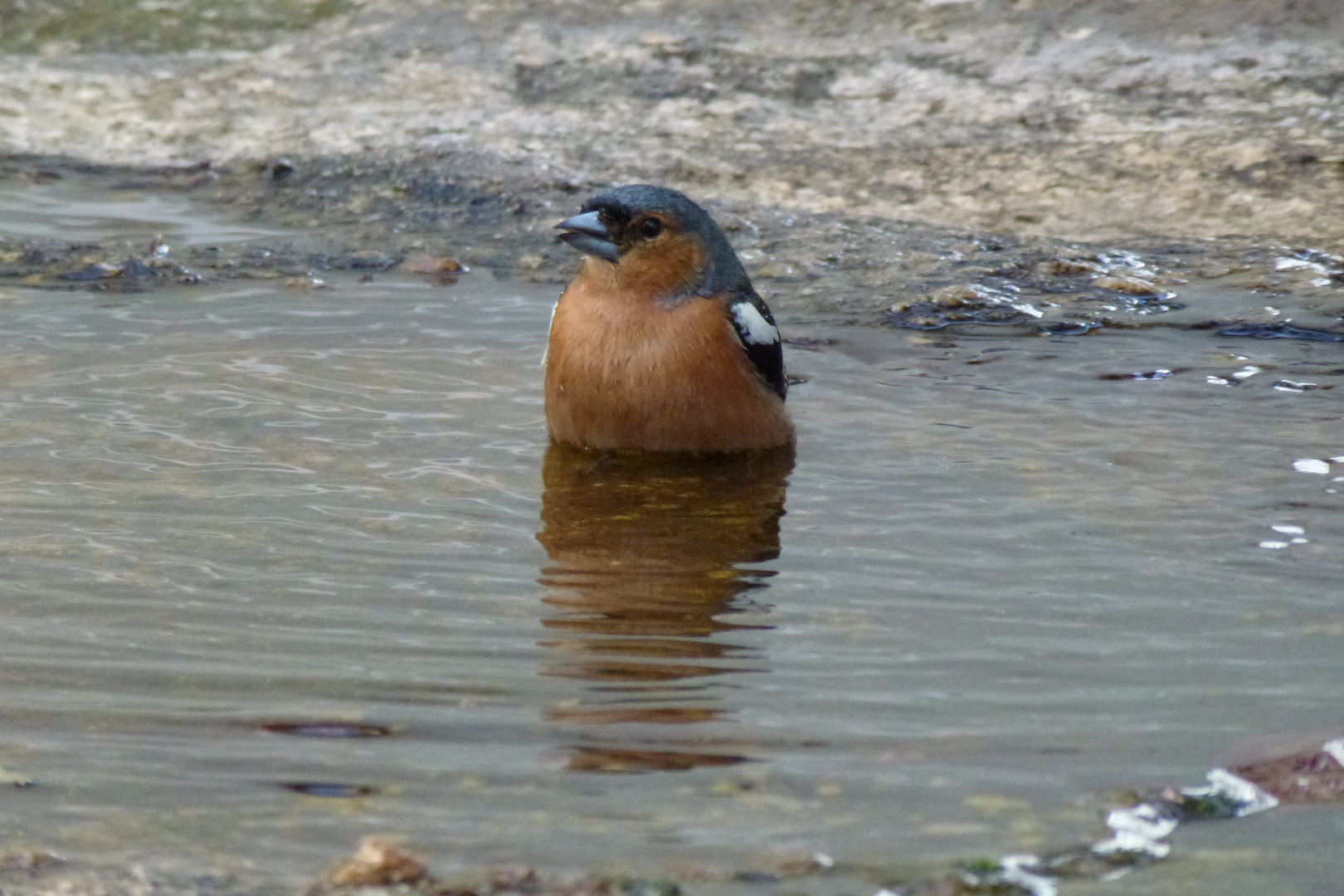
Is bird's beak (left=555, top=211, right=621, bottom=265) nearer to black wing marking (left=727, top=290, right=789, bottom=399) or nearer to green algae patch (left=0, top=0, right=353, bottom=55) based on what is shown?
black wing marking (left=727, top=290, right=789, bottom=399)

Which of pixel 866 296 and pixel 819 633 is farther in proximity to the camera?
pixel 866 296

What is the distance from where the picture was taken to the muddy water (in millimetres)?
2871

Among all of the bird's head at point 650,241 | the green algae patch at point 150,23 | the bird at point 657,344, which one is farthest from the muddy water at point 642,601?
the green algae patch at point 150,23

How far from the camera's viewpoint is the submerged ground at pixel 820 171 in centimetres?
601

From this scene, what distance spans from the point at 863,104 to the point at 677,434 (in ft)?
13.2

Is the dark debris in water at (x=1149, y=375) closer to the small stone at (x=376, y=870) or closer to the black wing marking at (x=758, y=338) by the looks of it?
the black wing marking at (x=758, y=338)

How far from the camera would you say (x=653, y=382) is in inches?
206

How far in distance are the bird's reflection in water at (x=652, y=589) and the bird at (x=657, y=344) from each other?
0.32 ft

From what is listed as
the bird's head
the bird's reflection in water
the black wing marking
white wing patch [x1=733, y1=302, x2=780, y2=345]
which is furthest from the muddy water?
Answer: the bird's head

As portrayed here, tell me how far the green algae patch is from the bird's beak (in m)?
4.91

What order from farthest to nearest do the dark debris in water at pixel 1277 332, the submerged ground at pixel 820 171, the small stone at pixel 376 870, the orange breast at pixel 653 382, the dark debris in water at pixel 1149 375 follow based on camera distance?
the dark debris in water at pixel 1277 332 → the submerged ground at pixel 820 171 → the dark debris in water at pixel 1149 375 → the orange breast at pixel 653 382 → the small stone at pixel 376 870

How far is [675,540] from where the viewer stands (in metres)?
4.61

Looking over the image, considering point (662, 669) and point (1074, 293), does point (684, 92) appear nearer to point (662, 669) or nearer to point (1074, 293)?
point (1074, 293)

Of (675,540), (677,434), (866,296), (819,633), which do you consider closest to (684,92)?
(866,296)
